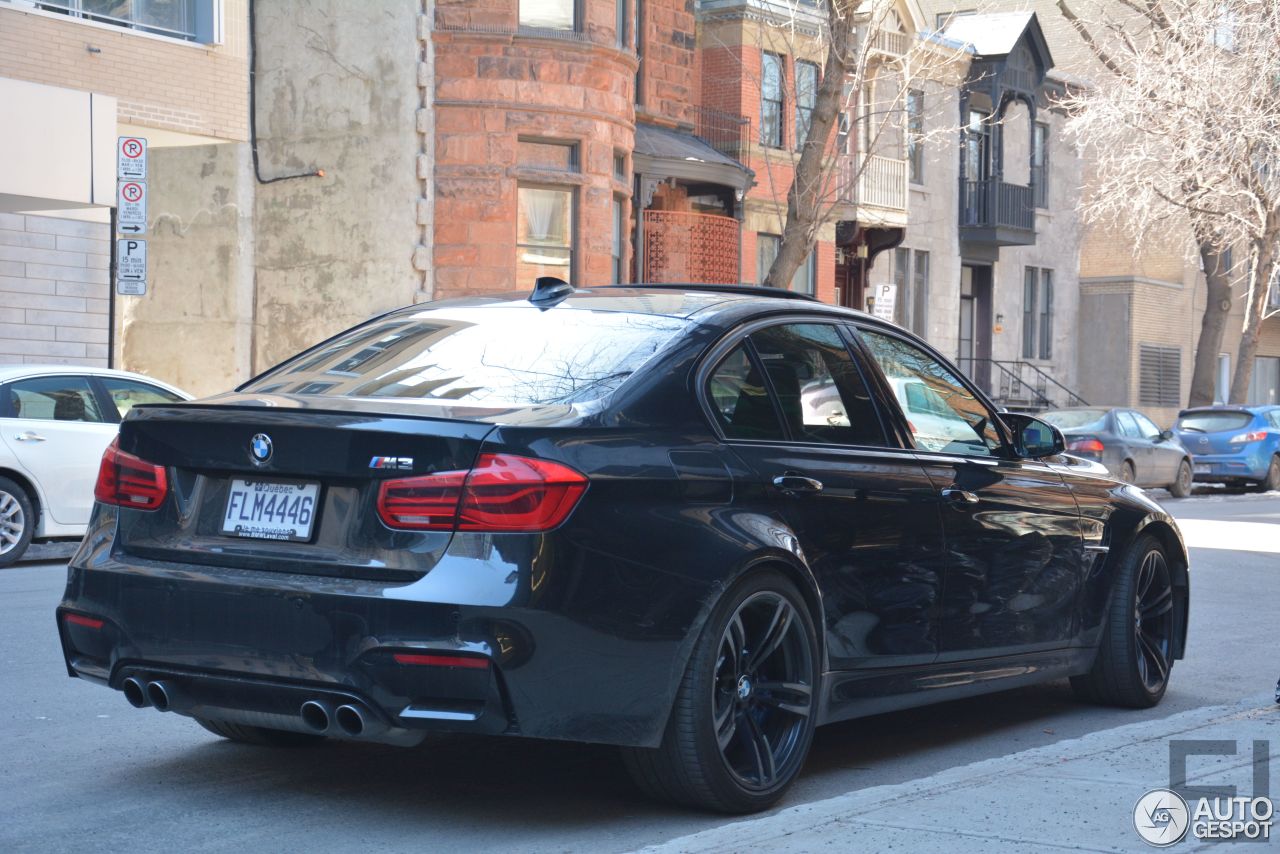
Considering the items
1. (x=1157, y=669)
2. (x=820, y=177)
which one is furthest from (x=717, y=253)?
(x=1157, y=669)

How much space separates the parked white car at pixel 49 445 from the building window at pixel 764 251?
787 inches

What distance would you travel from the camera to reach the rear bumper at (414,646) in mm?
4793

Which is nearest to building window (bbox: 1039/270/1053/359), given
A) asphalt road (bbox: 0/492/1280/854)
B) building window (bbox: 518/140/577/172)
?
building window (bbox: 518/140/577/172)

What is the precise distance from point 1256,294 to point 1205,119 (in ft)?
18.1

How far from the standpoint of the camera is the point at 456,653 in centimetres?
477

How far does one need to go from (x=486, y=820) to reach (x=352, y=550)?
1.02 metres

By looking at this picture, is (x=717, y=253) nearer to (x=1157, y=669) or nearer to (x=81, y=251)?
(x=81, y=251)

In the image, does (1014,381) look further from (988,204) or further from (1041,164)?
(1041,164)

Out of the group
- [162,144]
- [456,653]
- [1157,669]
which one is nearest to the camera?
[456,653]

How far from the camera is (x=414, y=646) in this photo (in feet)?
15.7

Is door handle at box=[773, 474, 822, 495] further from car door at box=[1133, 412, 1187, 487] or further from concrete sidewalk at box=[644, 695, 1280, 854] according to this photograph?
car door at box=[1133, 412, 1187, 487]

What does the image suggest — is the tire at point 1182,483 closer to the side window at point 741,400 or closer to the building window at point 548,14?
the building window at point 548,14

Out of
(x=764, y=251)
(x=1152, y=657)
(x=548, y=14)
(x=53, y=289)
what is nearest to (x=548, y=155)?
(x=548, y=14)

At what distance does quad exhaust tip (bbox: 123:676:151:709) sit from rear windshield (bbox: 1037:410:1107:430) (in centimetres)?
2247
